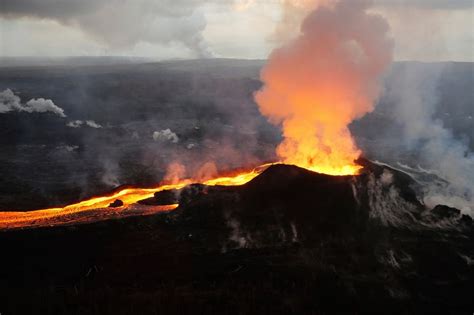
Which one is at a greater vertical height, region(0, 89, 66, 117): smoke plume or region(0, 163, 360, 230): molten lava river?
region(0, 89, 66, 117): smoke plume

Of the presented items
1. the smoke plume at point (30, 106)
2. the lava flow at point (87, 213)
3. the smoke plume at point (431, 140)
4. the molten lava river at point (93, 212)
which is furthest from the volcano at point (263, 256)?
the smoke plume at point (30, 106)

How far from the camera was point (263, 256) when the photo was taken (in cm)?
3525

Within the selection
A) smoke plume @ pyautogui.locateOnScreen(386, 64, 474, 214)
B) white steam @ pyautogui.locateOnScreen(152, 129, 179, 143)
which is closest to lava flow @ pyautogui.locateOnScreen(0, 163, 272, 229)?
smoke plume @ pyautogui.locateOnScreen(386, 64, 474, 214)

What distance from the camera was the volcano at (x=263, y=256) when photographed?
3114 centimetres

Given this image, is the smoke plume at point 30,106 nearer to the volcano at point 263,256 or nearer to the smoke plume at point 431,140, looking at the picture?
the smoke plume at point 431,140

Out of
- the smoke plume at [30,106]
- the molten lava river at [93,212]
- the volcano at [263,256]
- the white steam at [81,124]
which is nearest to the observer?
the volcano at [263,256]

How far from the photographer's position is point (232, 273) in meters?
33.4

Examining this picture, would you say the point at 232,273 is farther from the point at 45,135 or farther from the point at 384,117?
the point at 384,117

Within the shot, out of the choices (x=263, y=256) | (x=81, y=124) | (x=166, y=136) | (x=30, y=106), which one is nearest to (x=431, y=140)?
(x=166, y=136)

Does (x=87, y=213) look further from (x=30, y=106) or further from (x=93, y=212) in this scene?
(x=30, y=106)

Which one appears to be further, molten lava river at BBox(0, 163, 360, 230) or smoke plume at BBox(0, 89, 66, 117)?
smoke plume at BBox(0, 89, 66, 117)

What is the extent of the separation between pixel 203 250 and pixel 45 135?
249 feet

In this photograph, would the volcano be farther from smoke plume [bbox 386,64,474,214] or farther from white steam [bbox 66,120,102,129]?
white steam [bbox 66,120,102,129]

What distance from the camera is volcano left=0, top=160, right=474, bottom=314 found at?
31.1 meters
